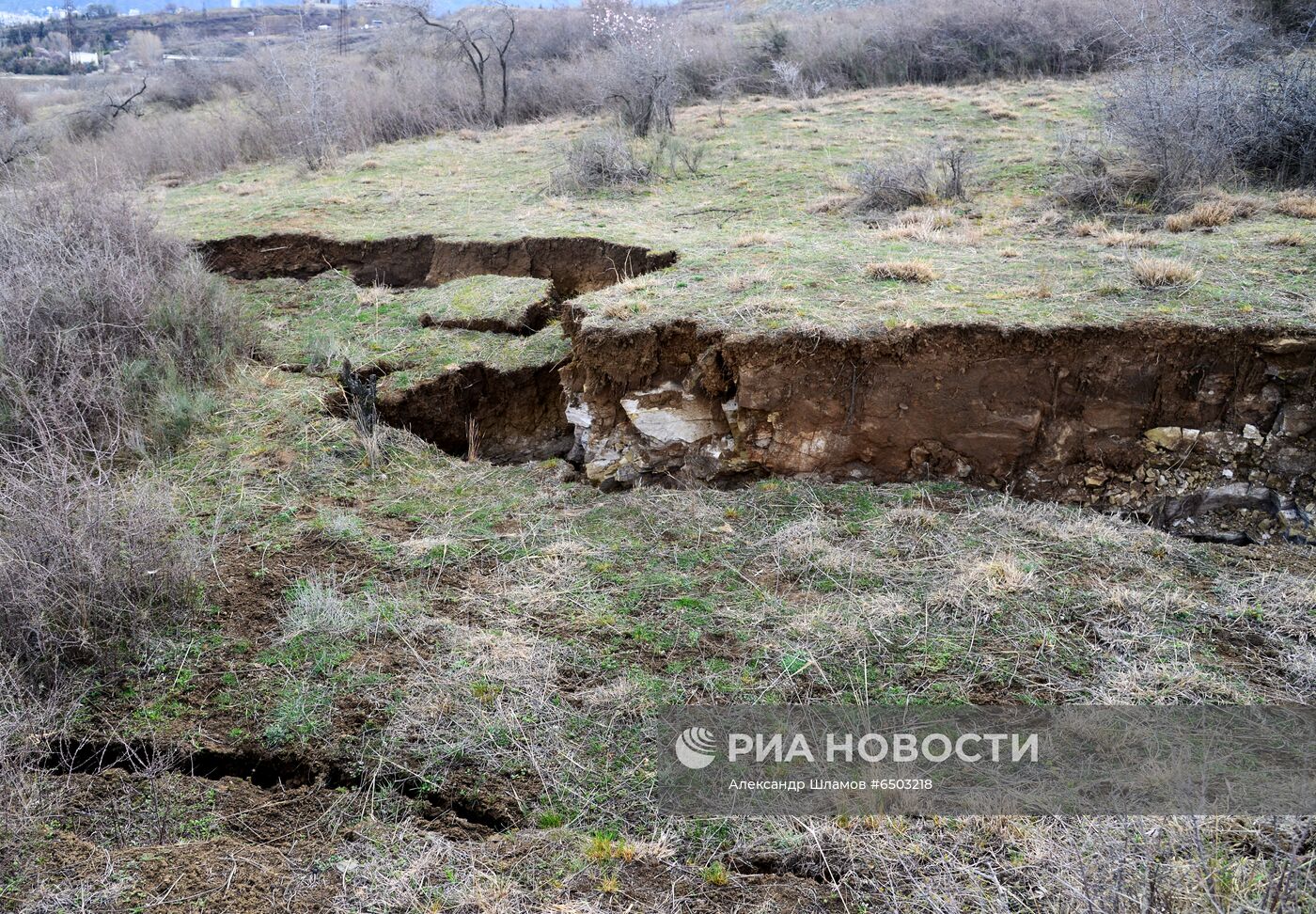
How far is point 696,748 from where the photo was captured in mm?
3146

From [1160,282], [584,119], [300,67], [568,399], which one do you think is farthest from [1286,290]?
[300,67]

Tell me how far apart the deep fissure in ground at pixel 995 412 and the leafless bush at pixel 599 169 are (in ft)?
15.6

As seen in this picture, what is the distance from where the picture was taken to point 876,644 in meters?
3.62

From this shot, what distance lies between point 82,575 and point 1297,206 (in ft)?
27.9

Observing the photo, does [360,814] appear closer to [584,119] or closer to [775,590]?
[775,590]

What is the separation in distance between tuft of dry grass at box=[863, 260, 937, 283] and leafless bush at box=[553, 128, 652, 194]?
4568mm

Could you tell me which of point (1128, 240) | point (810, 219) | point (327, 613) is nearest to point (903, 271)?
point (1128, 240)

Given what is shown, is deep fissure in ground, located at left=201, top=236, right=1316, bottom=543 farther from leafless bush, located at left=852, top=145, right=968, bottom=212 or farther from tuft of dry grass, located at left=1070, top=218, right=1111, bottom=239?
leafless bush, located at left=852, top=145, right=968, bottom=212

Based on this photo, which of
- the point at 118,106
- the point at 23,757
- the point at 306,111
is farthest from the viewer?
the point at 118,106

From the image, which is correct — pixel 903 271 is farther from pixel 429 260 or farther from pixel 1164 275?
pixel 429 260

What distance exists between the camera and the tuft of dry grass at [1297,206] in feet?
22.3

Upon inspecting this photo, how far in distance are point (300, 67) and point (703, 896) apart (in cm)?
1504

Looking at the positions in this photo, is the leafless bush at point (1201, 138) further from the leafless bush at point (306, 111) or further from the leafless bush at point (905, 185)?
the leafless bush at point (306, 111)


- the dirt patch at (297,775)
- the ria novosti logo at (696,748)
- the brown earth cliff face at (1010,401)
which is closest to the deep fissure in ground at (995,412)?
the brown earth cliff face at (1010,401)
